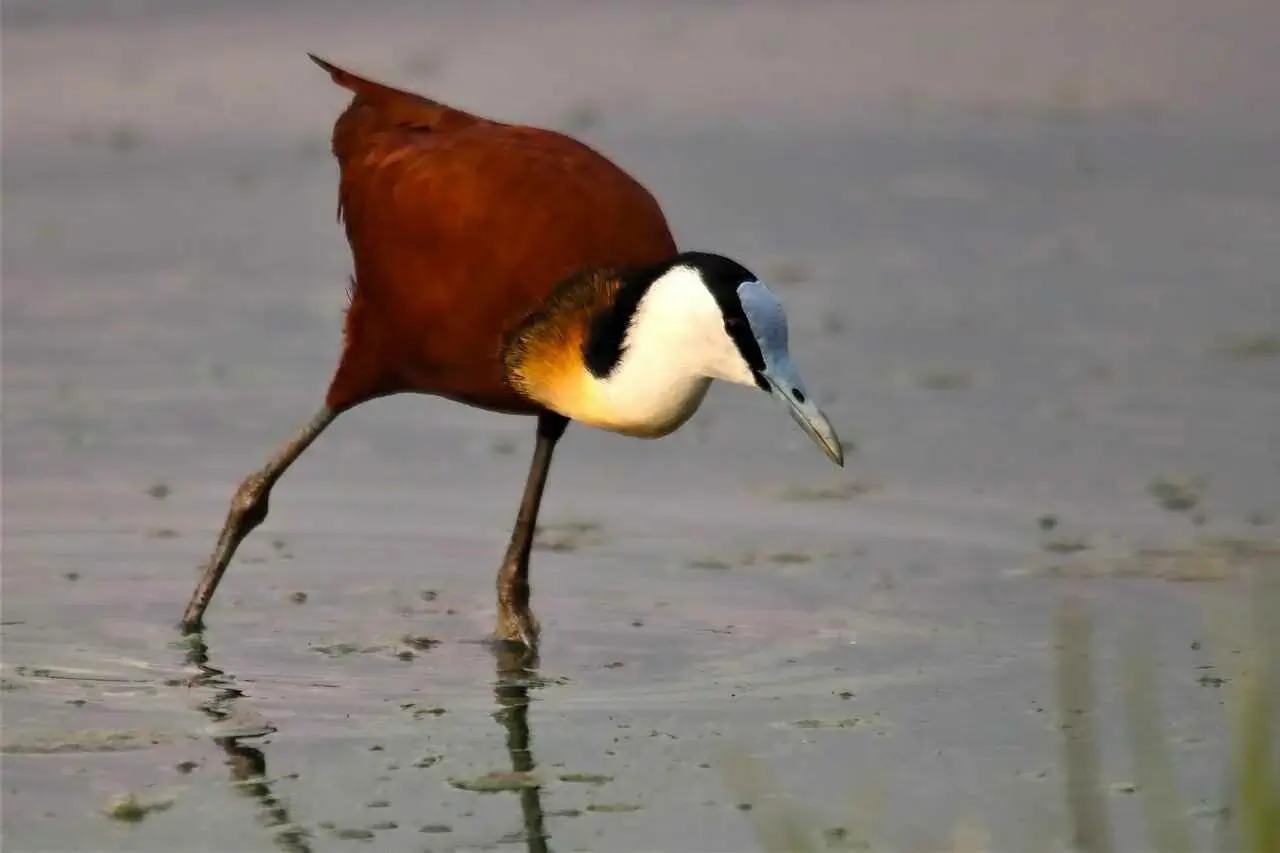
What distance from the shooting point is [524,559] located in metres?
7.38

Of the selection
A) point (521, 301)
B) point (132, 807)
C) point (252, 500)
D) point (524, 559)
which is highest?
point (521, 301)

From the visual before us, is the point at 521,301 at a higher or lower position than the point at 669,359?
higher

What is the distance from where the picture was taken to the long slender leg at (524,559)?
283 inches

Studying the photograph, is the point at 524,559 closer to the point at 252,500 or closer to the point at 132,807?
the point at 252,500

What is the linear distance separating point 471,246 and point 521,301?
196 millimetres

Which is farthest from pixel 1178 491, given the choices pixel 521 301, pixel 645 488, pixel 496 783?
pixel 496 783

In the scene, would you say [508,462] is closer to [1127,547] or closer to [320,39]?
[1127,547]

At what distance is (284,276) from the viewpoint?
420 inches

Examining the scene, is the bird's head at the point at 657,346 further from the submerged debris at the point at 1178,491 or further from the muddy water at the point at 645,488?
the submerged debris at the point at 1178,491

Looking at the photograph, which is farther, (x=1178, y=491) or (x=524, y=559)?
(x=1178, y=491)

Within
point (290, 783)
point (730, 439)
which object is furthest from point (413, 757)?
point (730, 439)

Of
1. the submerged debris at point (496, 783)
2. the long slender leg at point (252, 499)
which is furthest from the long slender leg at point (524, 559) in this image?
the submerged debris at point (496, 783)

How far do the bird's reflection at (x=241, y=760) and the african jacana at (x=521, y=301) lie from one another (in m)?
0.35

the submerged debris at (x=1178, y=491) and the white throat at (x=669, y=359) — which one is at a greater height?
the white throat at (x=669, y=359)
